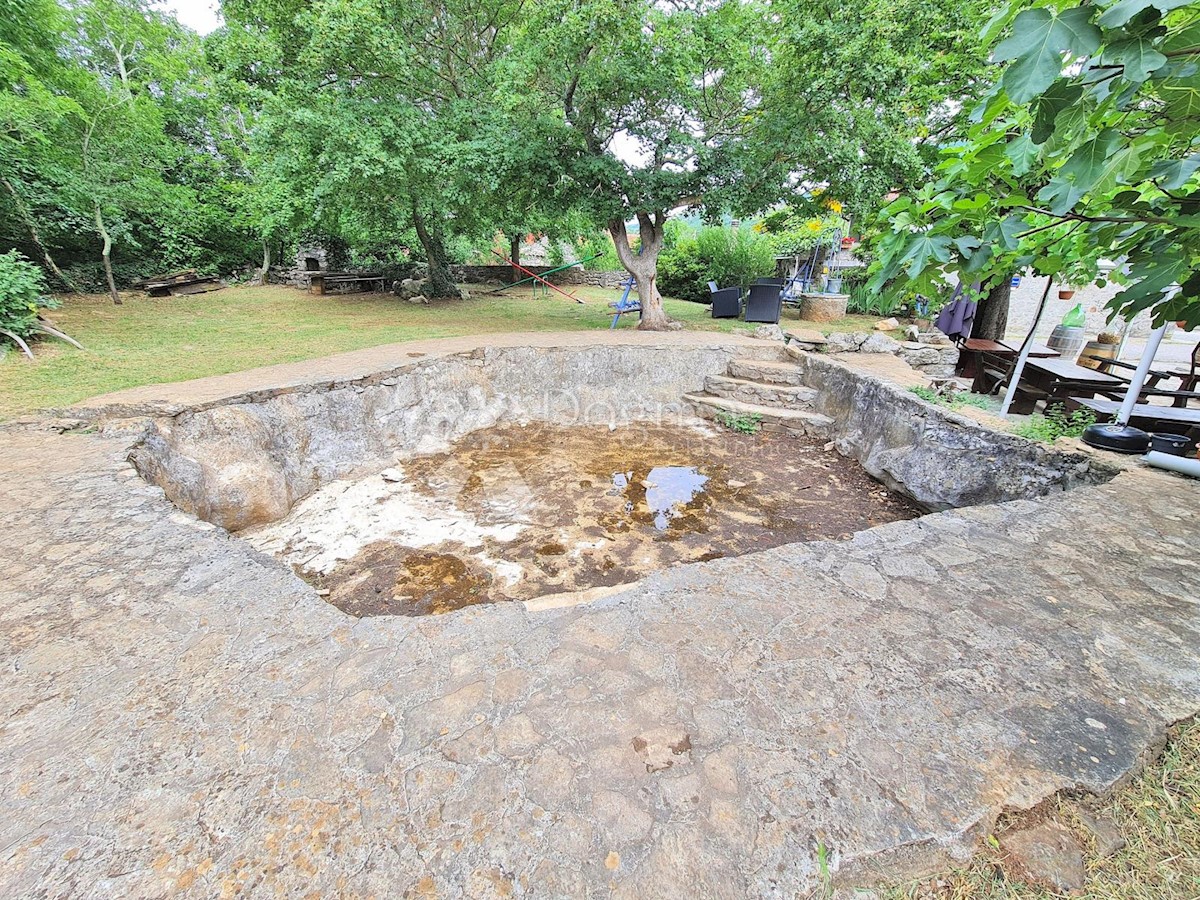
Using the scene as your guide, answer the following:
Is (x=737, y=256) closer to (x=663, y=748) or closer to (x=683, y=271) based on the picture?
(x=683, y=271)

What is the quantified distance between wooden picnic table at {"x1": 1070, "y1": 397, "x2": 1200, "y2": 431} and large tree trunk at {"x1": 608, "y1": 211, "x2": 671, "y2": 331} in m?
6.14

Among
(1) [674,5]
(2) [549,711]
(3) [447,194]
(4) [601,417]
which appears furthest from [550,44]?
(2) [549,711]

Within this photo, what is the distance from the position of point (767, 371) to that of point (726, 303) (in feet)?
13.6

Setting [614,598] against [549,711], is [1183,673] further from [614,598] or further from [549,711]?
[549,711]

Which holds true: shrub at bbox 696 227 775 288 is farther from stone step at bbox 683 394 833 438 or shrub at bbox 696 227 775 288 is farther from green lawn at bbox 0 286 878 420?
stone step at bbox 683 394 833 438

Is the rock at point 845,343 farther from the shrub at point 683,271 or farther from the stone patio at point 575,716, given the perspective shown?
the shrub at point 683,271

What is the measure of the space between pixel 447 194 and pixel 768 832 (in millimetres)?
8597

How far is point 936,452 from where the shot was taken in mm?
4590

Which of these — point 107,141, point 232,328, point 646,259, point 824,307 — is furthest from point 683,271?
point 107,141

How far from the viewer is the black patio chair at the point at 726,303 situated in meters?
10.6

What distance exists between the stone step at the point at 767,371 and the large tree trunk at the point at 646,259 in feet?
7.23

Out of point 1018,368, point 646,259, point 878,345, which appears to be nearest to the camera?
point 1018,368

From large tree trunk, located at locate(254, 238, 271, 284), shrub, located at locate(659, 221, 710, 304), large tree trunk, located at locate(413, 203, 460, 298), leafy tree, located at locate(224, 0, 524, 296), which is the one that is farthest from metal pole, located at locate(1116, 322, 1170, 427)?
large tree trunk, located at locate(254, 238, 271, 284)

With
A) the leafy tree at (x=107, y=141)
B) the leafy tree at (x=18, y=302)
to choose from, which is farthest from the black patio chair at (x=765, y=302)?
the leafy tree at (x=107, y=141)
